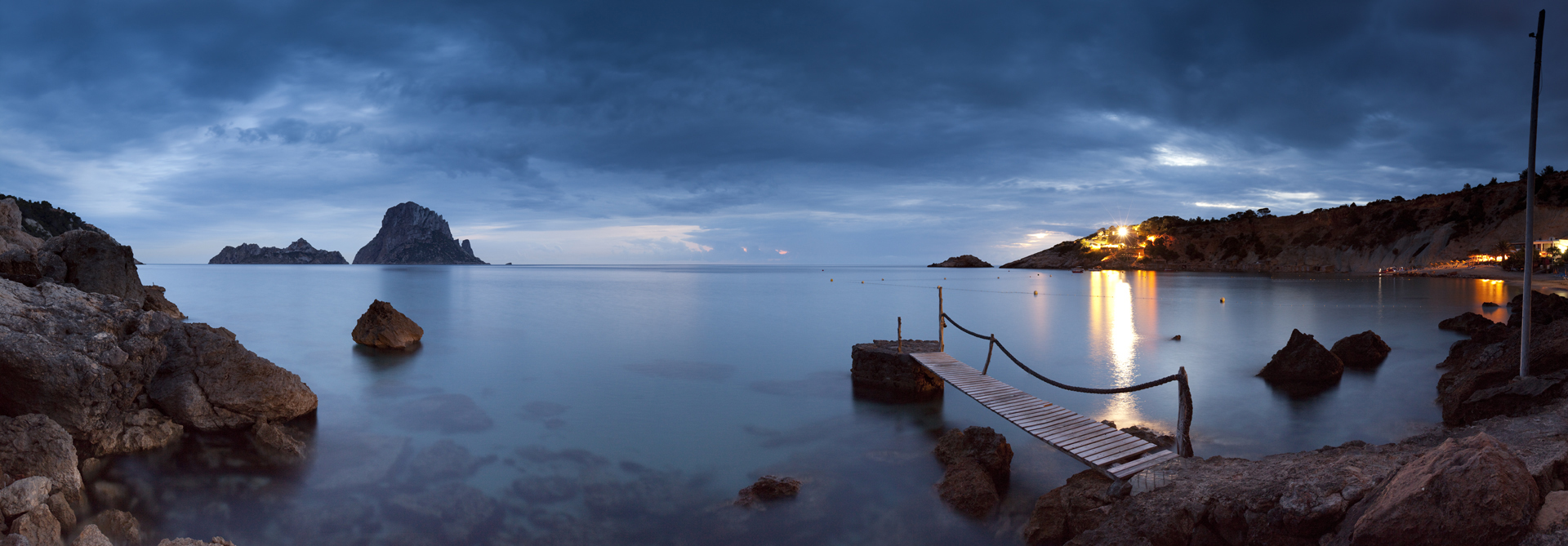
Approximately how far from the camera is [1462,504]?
404 centimetres

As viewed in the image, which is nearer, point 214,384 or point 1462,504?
point 1462,504

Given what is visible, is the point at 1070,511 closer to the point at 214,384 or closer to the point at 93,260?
the point at 214,384

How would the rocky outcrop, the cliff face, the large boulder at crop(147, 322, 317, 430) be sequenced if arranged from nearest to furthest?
the large boulder at crop(147, 322, 317, 430) → the rocky outcrop → the cliff face

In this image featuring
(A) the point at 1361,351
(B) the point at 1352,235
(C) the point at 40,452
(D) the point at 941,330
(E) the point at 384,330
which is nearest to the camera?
(C) the point at 40,452

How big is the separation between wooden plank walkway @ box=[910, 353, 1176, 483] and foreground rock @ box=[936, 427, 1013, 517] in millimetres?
541

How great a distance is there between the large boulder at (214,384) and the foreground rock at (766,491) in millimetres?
8077

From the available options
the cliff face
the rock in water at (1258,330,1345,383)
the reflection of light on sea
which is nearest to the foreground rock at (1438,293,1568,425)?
the rock in water at (1258,330,1345,383)

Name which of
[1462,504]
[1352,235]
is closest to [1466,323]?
[1462,504]

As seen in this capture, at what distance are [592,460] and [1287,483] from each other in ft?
28.4

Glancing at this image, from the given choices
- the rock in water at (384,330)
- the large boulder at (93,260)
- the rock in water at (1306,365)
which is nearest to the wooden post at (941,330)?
the rock in water at (1306,365)

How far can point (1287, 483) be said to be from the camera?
209 inches

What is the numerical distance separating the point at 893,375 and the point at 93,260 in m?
17.5

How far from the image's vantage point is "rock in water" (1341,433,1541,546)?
400cm

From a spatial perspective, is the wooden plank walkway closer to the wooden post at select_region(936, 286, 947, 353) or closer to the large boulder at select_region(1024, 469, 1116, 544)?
the large boulder at select_region(1024, 469, 1116, 544)
